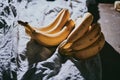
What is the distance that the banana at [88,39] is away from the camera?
2340 millimetres

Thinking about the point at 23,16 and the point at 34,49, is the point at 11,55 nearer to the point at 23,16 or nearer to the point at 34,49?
the point at 34,49

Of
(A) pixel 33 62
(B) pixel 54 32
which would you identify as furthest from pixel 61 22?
(A) pixel 33 62

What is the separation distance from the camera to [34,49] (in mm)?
2479

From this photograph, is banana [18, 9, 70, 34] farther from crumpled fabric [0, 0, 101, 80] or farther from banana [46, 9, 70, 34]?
crumpled fabric [0, 0, 101, 80]

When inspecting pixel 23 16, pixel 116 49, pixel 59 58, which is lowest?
pixel 116 49

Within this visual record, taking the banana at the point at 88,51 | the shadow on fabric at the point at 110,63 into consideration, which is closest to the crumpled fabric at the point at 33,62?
the banana at the point at 88,51

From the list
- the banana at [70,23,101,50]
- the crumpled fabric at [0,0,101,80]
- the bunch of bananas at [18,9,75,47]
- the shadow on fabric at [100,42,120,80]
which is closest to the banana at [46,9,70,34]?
the bunch of bananas at [18,9,75,47]

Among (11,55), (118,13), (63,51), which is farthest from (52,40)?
(118,13)

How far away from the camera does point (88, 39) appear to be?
7.77 feet

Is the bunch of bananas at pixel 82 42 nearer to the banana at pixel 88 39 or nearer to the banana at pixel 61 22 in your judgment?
the banana at pixel 88 39

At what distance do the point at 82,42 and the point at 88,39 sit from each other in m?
0.07

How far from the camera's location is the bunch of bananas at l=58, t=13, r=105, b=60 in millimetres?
2326

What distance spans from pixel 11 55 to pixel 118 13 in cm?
245

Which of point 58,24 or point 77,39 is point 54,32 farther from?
point 77,39
